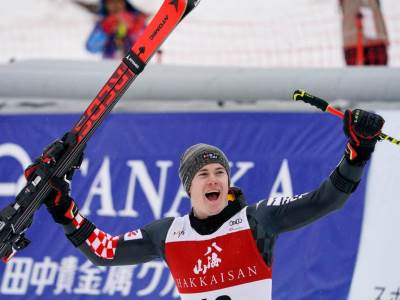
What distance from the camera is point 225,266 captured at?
432cm

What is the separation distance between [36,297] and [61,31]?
548cm

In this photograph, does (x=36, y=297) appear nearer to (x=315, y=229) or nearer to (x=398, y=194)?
(x=315, y=229)

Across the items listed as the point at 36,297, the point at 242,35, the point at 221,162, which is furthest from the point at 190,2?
the point at 242,35

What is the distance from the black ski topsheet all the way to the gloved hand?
0.07ft

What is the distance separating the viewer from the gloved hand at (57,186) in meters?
4.61

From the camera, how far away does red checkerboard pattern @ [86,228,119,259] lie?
4621mm

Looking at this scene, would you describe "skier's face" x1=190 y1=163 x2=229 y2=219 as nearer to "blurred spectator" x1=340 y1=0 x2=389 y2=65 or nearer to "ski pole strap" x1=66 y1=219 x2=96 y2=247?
"ski pole strap" x1=66 y1=219 x2=96 y2=247

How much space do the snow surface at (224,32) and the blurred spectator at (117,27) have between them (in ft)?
7.13

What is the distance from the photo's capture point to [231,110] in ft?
24.0

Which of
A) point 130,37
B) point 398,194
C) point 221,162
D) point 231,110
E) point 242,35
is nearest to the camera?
point 221,162

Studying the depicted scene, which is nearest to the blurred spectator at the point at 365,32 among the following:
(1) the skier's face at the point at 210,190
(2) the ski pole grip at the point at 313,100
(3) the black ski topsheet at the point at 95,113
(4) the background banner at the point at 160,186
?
(4) the background banner at the point at 160,186

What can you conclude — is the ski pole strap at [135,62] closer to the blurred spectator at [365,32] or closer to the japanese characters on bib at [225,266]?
the japanese characters on bib at [225,266]

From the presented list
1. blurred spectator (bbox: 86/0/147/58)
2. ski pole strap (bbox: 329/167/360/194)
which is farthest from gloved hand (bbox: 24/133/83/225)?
blurred spectator (bbox: 86/0/147/58)

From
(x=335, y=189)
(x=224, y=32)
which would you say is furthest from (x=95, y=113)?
(x=224, y=32)
